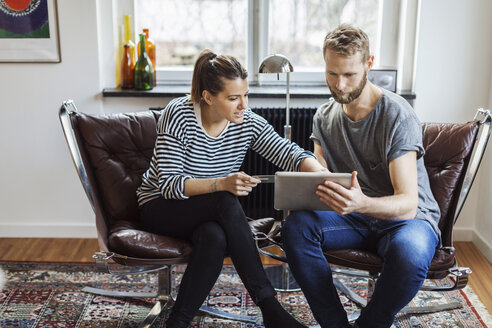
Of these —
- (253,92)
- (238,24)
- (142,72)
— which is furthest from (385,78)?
(142,72)

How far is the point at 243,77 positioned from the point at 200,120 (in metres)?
0.22

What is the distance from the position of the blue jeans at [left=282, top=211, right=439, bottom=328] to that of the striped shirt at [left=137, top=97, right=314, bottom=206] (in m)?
0.29

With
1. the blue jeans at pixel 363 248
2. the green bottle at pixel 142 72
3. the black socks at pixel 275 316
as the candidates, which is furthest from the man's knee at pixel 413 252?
the green bottle at pixel 142 72

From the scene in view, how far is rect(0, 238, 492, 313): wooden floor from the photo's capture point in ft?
8.82

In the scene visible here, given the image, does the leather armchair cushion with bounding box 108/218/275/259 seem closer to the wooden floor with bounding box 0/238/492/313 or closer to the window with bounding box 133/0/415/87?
the wooden floor with bounding box 0/238/492/313

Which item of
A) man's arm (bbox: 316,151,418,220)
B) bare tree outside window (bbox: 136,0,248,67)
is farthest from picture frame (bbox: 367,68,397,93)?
man's arm (bbox: 316,151,418,220)

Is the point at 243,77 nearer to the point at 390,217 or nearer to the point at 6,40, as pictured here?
the point at 390,217

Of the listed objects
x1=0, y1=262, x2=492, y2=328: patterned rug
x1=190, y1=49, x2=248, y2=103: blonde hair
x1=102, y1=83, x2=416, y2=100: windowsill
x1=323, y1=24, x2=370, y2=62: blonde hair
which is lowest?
x1=0, y1=262, x2=492, y2=328: patterned rug

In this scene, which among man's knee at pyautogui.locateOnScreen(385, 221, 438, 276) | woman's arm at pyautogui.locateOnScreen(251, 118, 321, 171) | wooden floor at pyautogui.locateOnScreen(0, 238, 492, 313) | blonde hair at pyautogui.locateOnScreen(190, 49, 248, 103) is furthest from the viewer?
wooden floor at pyautogui.locateOnScreen(0, 238, 492, 313)

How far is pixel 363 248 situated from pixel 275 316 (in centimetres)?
38

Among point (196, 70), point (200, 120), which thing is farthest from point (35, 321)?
point (196, 70)

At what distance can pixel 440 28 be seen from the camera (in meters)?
2.77

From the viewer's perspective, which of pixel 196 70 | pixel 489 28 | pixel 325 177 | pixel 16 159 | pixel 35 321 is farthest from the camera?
pixel 16 159

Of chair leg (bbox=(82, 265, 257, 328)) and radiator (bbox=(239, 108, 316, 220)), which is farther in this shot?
radiator (bbox=(239, 108, 316, 220))
